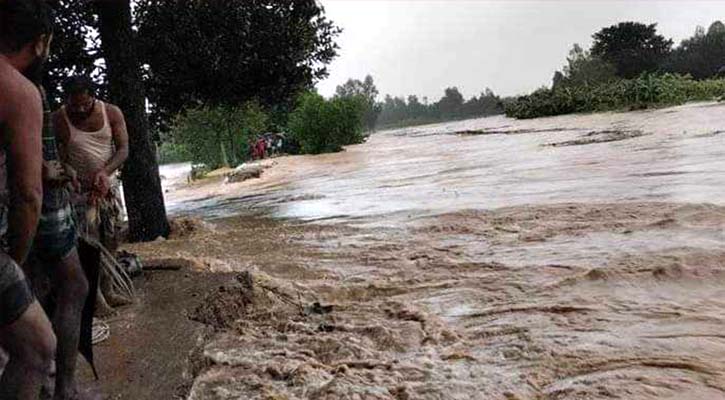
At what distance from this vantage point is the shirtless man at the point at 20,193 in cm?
204

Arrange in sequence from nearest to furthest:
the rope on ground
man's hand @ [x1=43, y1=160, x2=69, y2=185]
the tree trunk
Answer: man's hand @ [x1=43, y1=160, x2=69, y2=185]
the rope on ground
the tree trunk

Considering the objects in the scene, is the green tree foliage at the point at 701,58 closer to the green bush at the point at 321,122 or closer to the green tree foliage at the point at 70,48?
the green bush at the point at 321,122

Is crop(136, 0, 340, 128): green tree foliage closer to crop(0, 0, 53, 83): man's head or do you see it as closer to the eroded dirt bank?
the eroded dirt bank

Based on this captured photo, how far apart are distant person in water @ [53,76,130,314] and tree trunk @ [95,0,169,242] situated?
4105mm

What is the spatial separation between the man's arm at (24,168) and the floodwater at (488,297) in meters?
1.32

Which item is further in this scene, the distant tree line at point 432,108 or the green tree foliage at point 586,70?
the distant tree line at point 432,108

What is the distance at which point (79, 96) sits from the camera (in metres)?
3.95

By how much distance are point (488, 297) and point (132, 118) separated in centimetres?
588

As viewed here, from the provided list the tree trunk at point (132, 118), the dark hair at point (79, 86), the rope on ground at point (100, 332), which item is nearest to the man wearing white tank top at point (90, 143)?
the dark hair at point (79, 86)

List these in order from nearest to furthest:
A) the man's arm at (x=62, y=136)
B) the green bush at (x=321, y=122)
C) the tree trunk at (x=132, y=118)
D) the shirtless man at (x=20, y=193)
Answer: the shirtless man at (x=20, y=193) → the man's arm at (x=62, y=136) → the tree trunk at (x=132, y=118) → the green bush at (x=321, y=122)

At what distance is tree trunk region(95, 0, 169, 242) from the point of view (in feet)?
26.6

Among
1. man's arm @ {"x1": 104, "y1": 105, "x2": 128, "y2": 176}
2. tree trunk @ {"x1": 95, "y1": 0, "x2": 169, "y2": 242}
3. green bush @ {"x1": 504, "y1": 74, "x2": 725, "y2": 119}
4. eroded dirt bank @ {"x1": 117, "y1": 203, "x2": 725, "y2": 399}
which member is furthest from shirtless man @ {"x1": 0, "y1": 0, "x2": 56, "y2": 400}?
green bush @ {"x1": 504, "y1": 74, "x2": 725, "y2": 119}

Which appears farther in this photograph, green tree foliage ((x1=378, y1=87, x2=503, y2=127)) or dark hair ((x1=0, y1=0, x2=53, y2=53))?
green tree foliage ((x1=378, y1=87, x2=503, y2=127))

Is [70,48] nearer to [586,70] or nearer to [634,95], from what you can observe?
[634,95]
